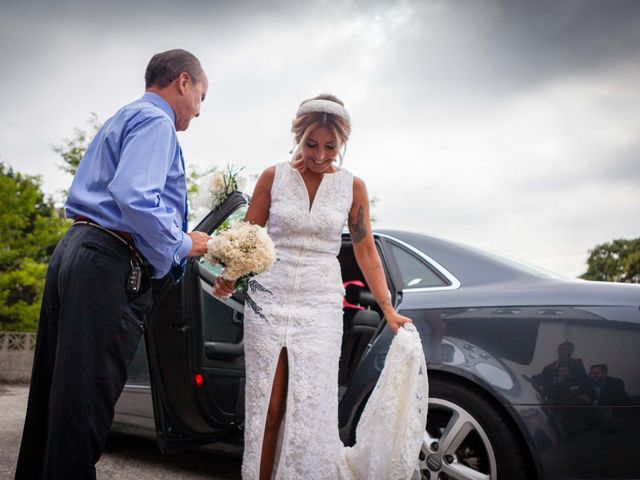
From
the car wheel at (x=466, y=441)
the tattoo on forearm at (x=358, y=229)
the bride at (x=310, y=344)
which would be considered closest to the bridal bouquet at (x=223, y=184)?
the bride at (x=310, y=344)

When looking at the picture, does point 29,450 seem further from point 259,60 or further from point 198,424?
point 259,60

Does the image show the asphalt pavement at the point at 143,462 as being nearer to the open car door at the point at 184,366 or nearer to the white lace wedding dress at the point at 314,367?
the open car door at the point at 184,366

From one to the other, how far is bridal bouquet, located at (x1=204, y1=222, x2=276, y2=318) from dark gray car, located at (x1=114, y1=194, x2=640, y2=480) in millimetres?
674

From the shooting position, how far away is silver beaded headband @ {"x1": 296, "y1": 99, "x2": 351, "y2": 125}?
9.51ft

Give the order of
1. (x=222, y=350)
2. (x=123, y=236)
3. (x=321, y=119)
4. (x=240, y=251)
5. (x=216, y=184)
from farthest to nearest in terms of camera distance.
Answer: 1. (x=222, y=350)
2. (x=216, y=184)
3. (x=321, y=119)
4. (x=240, y=251)
5. (x=123, y=236)

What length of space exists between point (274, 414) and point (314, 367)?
302 mm

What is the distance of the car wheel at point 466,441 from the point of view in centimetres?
258

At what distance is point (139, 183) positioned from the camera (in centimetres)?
187

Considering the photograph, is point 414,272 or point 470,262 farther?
point 414,272

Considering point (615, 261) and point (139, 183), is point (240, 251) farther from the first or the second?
point (615, 261)

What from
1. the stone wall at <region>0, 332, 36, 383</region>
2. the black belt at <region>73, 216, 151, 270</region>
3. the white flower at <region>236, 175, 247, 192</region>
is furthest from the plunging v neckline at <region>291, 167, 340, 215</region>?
the stone wall at <region>0, 332, 36, 383</region>

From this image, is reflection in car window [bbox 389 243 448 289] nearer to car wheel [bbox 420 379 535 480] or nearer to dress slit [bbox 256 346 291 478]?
car wheel [bbox 420 379 535 480]

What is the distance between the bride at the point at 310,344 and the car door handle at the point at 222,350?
759 millimetres

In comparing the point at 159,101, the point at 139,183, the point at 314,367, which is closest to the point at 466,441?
the point at 314,367
